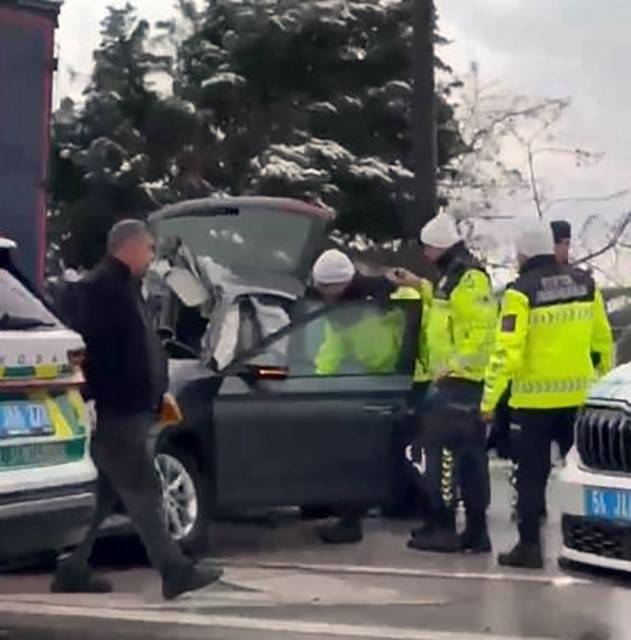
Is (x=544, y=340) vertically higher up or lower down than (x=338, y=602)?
higher up

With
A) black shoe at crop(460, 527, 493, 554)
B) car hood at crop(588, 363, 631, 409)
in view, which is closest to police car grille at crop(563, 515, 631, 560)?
car hood at crop(588, 363, 631, 409)

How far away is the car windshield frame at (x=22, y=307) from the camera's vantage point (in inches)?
287

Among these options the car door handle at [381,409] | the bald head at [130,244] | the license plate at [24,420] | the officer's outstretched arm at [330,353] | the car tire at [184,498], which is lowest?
the car tire at [184,498]

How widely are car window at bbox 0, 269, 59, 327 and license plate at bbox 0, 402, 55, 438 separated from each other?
1.28ft

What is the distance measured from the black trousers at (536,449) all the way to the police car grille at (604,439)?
2455 mm

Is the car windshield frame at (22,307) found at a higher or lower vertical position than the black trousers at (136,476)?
higher

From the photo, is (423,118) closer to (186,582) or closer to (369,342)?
(369,342)

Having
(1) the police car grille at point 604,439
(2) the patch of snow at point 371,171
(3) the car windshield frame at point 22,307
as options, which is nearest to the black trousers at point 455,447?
(3) the car windshield frame at point 22,307

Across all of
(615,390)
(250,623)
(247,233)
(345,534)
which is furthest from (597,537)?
(247,233)

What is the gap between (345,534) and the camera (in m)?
10.8

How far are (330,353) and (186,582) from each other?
8.10 ft

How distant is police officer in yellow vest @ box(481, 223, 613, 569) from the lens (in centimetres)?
911

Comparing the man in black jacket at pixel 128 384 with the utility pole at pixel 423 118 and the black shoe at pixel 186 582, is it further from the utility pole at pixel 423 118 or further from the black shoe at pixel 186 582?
the utility pole at pixel 423 118

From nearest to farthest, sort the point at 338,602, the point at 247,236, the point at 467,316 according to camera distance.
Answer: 1. the point at 338,602
2. the point at 467,316
3. the point at 247,236
